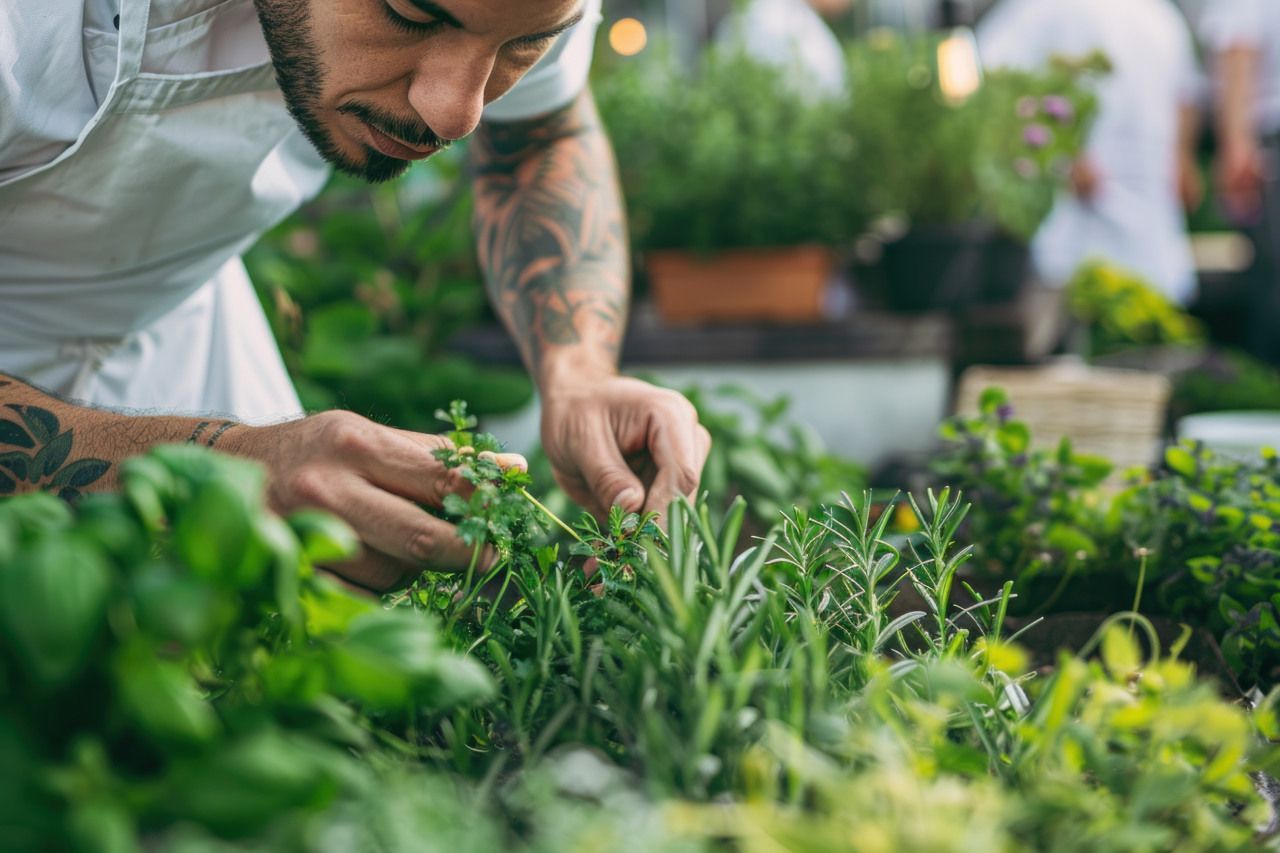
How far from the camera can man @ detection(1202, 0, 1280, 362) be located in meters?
4.40

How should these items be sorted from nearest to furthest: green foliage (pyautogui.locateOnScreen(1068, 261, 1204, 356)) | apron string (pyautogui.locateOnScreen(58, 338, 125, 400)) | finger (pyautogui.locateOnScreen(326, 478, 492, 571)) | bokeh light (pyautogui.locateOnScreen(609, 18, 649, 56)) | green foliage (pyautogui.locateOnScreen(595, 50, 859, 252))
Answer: finger (pyautogui.locateOnScreen(326, 478, 492, 571)) < apron string (pyautogui.locateOnScreen(58, 338, 125, 400)) < green foliage (pyautogui.locateOnScreen(595, 50, 859, 252)) < green foliage (pyautogui.locateOnScreen(1068, 261, 1204, 356)) < bokeh light (pyautogui.locateOnScreen(609, 18, 649, 56))

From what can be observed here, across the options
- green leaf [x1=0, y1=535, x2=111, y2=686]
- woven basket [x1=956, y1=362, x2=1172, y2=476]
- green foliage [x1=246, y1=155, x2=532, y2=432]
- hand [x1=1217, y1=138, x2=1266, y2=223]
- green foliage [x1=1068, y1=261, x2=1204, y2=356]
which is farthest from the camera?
hand [x1=1217, y1=138, x2=1266, y2=223]

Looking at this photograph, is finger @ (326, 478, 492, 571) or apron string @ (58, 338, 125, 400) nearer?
finger @ (326, 478, 492, 571)

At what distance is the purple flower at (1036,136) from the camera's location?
3.06 m

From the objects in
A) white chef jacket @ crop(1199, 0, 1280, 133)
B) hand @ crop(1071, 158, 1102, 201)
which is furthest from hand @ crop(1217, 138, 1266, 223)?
hand @ crop(1071, 158, 1102, 201)

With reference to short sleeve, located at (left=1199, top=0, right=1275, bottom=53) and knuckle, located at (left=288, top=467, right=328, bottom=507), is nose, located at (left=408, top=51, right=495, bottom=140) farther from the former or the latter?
short sleeve, located at (left=1199, top=0, right=1275, bottom=53)

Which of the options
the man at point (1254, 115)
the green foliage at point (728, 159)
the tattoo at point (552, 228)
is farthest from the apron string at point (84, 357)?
the man at point (1254, 115)

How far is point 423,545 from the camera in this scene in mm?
763

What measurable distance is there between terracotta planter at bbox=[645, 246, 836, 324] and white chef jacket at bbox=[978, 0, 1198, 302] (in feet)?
6.06

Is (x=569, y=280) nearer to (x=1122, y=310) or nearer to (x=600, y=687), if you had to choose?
(x=600, y=687)

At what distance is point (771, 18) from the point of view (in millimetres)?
4875

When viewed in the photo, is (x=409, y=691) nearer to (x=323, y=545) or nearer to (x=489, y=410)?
(x=323, y=545)

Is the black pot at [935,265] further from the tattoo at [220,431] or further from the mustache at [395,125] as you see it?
the tattoo at [220,431]

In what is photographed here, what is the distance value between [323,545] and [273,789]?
0.13 metres
